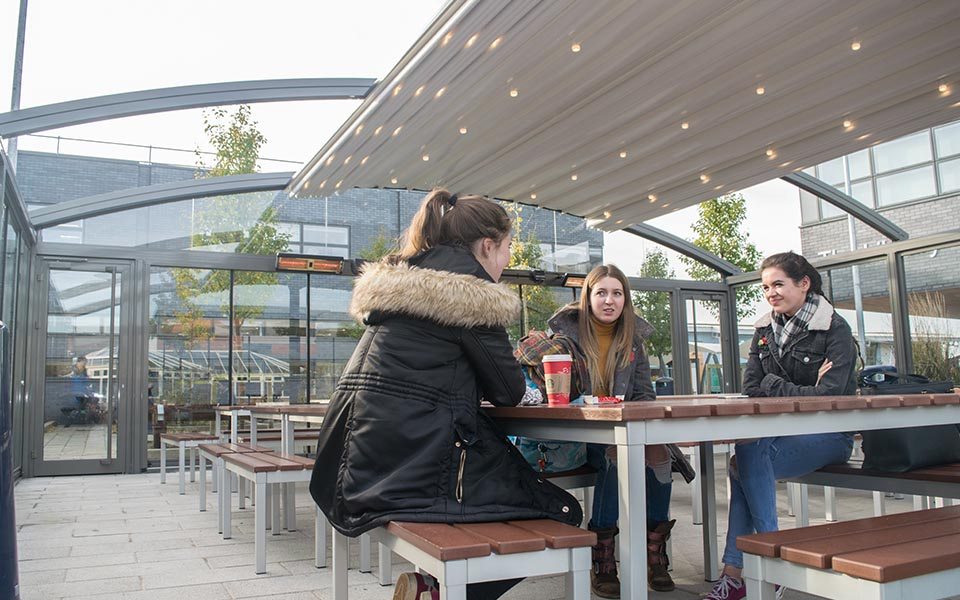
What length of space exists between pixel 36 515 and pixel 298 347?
4800 millimetres

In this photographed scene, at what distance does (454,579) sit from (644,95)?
19.5 ft

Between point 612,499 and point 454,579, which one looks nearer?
point 454,579

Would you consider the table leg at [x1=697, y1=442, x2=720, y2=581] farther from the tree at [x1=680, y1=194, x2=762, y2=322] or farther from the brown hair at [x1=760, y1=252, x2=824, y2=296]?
the tree at [x1=680, y1=194, x2=762, y2=322]

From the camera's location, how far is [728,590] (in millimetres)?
2842

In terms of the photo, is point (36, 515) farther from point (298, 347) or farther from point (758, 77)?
A: point (758, 77)

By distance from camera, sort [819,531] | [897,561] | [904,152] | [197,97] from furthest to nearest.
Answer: [904,152] < [197,97] < [819,531] < [897,561]

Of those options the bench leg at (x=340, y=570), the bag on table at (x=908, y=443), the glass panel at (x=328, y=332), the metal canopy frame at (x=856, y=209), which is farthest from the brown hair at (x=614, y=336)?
the metal canopy frame at (x=856, y=209)

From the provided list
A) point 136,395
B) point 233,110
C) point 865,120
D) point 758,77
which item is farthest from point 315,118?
point 865,120

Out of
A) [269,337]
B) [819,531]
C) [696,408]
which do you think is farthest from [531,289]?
[819,531]

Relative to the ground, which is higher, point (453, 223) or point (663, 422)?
point (453, 223)

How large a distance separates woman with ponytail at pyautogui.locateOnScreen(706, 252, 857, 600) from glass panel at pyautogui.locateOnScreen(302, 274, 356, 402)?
7.79 m

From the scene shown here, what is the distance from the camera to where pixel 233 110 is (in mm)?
10891

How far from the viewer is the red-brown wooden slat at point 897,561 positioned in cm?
168

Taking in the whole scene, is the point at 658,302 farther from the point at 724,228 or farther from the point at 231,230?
the point at 231,230
